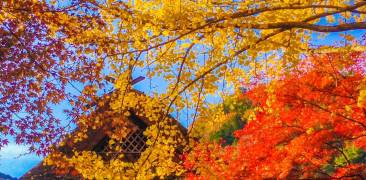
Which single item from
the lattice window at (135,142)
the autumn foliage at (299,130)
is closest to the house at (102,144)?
the lattice window at (135,142)

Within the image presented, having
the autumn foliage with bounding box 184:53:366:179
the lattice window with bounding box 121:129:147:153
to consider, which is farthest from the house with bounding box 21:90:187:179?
the autumn foliage with bounding box 184:53:366:179

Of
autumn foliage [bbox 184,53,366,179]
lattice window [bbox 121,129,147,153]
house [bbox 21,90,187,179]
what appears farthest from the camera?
lattice window [bbox 121,129,147,153]

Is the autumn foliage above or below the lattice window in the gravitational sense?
below

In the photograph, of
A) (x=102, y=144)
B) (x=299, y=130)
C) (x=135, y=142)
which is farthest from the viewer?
(x=135, y=142)

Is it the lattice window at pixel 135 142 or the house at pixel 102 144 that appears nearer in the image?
the house at pixel 102 144

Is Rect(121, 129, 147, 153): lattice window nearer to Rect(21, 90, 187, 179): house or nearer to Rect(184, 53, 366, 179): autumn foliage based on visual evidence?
Rect(21, 90, 187, 179): house

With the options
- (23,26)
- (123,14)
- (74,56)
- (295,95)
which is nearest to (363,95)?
(123,14)

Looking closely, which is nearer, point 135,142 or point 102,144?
point 102,144

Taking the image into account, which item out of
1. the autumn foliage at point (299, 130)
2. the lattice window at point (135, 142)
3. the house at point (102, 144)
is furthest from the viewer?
the lattice window at point (135, 142)

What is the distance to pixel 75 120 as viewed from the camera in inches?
281

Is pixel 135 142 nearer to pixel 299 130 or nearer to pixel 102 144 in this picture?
pixel 102 144

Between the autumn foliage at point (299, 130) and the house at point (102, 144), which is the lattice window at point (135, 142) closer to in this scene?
the house at point (102, 144)

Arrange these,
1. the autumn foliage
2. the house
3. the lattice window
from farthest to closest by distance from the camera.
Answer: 1. the lattice window
2. the house
3. the autumn foliage

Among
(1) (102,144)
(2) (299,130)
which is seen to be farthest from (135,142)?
(2) (299,130)
